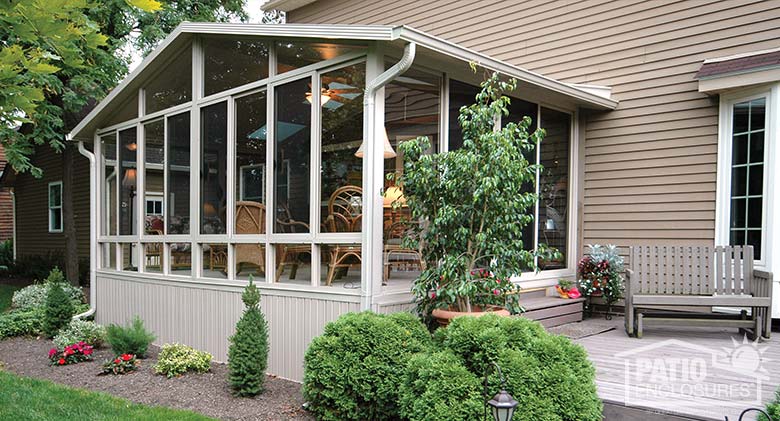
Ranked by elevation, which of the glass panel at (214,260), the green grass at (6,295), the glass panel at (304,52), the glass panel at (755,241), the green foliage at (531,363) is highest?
the glass panel at (304,52)

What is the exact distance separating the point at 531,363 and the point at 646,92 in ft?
15.1

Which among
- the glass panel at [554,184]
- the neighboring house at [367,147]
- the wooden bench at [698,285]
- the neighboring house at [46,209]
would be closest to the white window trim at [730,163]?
the neighboring house at [367,147]

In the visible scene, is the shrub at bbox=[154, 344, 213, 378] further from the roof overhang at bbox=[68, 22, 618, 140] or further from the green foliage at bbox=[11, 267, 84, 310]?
the green foliage at bbox=[11, 267, 84, 310]

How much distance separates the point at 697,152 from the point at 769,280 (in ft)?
5.76

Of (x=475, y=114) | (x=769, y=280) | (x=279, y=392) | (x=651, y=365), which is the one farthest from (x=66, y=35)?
(x=769, y=280)

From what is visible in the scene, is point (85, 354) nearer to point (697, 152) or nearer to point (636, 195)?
point (636, 195)

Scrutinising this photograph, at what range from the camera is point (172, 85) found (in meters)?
6.46

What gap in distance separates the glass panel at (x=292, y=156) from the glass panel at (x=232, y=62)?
0.47m

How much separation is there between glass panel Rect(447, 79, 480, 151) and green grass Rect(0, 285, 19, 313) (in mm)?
9003

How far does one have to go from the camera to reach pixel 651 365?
4039 millimetres

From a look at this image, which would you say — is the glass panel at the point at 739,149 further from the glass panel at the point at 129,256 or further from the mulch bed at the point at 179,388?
the glass panel at the point at 129,256

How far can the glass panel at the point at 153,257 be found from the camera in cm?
665

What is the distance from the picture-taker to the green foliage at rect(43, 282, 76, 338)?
7063 millimetres

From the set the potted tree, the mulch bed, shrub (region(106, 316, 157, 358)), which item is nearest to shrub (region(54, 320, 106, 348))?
the mulch bed
